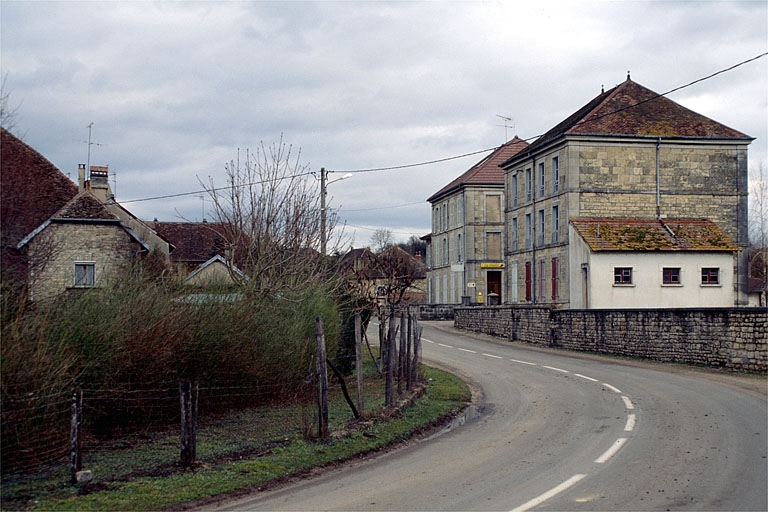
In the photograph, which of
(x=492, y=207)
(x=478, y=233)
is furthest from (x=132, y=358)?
(x=492, y=207)

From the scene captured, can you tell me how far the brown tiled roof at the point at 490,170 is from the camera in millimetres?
66625

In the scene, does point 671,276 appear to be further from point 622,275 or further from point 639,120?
point 639,120

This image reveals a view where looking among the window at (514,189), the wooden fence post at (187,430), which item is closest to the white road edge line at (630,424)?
the wooden fence post at (187,430)

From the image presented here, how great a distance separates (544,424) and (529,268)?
116 ft

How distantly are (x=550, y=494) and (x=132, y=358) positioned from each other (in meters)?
5.99

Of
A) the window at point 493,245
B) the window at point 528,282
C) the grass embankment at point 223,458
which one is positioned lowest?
the grass embankment at point 223,458

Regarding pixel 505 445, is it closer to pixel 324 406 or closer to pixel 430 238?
pixel 324 406

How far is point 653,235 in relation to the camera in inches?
1535

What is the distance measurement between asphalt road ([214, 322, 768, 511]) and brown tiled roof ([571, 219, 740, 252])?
20.5 meters

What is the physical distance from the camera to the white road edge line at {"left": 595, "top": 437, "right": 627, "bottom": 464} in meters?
9.64

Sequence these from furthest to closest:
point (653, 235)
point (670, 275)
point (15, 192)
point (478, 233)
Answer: point (478, 233), point (653, 235), point (670, 275), point (15, 192)

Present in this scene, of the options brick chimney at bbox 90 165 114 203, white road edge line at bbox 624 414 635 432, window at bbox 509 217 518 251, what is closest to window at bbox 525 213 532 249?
window at bbox 509 217 518 251

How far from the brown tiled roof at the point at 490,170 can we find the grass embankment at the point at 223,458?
5311 cm

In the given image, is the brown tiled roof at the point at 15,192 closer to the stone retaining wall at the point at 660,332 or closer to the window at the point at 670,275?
the stone retaining wall at the point at 660,332
